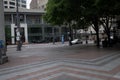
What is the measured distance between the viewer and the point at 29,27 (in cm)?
6219

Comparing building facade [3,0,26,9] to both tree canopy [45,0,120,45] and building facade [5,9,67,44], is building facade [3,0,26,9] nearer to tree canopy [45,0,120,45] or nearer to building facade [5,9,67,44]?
building facade [5,9,67,44]

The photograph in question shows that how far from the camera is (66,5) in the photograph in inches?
760

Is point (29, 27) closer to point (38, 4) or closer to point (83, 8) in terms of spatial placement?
point (38, 4)

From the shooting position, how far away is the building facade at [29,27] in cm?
5912

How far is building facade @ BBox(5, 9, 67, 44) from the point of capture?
194 ft

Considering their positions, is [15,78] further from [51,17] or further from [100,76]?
[51,17]

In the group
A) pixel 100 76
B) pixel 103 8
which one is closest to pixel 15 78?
pixel 100 76

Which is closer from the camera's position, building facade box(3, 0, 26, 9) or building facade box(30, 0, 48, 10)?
building facade box(3, 0, 26, 9)

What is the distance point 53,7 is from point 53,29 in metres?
44.5

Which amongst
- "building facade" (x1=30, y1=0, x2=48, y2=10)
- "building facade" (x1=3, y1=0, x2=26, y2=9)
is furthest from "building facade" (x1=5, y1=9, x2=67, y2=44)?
"building facade" (x1=3, y1=0, x2=26, y2=9)

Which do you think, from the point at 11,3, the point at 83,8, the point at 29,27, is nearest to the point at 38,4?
the point at 11,3

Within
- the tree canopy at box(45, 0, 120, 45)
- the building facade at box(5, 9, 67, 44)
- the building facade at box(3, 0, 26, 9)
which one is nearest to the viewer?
the tree canopy at box(45, 0, 120, 45)

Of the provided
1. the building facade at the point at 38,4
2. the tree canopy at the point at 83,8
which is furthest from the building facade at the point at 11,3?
the tree canopy at the point at 83,8

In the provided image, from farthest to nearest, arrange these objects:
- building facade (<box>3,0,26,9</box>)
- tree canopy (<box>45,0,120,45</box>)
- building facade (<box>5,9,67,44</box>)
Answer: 1. building facade (<box>3,0,26,9</box>)
2. building facade (<box>5,9,67,44</box>)
3. tree canopy (<box>45,0,120,45</box>)
